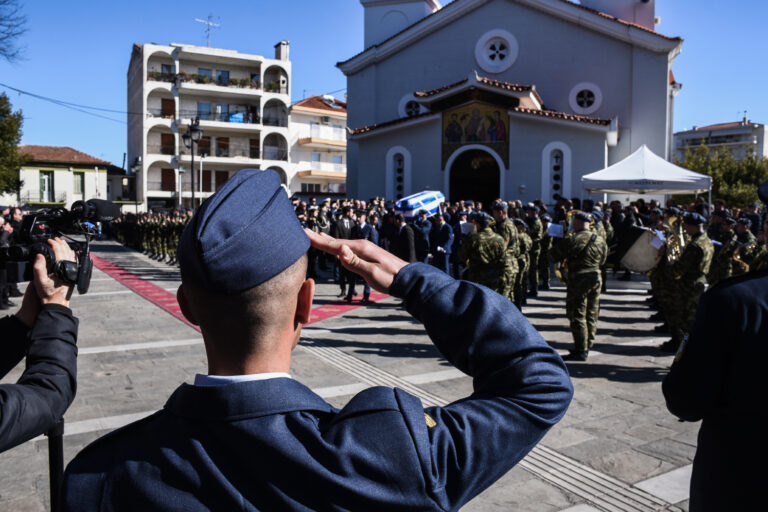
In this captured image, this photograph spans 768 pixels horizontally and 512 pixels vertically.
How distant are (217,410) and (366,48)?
105 feet

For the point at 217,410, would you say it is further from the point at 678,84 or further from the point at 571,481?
the point at 678,84

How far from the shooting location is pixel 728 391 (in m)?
2.16

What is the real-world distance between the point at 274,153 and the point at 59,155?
18032 mm

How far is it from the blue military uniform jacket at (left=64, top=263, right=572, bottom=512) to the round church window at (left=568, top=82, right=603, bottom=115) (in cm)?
2661

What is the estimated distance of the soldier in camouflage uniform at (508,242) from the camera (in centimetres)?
892

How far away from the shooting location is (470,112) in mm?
23703

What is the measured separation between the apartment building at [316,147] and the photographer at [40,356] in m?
48.8

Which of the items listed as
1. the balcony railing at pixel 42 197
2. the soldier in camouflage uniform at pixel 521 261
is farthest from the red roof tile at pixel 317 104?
the soldier in camouflage uniform at pixel 521 261

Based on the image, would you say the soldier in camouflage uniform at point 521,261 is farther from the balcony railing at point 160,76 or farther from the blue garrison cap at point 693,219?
the balcony railing at point 160,76

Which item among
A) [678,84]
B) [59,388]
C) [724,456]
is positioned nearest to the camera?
[59,388]

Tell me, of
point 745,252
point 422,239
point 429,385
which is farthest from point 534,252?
point 429,385

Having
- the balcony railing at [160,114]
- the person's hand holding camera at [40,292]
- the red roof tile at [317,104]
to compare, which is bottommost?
the person's hand holding camera at [40,292]

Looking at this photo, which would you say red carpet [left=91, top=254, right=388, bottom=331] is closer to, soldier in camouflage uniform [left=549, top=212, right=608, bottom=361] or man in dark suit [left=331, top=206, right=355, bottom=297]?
man in dark suit [left=331, top=206, right=355, bottom=297]

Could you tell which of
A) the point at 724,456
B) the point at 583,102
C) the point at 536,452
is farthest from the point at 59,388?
the point at 583,102
